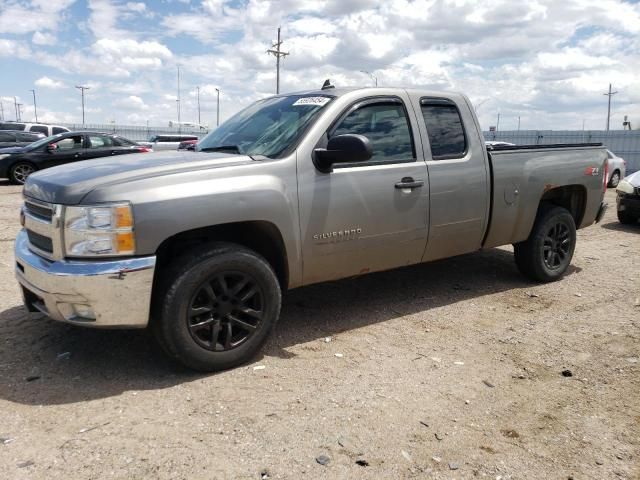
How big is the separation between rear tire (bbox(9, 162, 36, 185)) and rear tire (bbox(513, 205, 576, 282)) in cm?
1342

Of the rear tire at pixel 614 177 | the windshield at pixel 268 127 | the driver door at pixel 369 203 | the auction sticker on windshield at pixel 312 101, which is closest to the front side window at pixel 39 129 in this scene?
the windshield at pixel 268 127

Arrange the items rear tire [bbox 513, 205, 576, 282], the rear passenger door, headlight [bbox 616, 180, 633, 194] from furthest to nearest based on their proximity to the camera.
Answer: headlight [bbox 616, 180, 633, 194] < rear tire [bbox 513, 205, 576, 282] < the rear passenger door

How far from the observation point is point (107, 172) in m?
3.40

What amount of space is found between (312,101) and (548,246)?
3.09m

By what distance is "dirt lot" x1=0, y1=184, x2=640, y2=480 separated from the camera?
8.70 feet

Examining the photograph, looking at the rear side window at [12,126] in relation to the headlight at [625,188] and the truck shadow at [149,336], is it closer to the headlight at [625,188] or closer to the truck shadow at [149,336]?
the truck shadow at [149,336]

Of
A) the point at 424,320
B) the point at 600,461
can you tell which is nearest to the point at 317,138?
the point at 424,320

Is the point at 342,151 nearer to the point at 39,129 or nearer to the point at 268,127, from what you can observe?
the point at 268,127

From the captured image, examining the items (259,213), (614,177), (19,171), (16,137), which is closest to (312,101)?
(259,213)

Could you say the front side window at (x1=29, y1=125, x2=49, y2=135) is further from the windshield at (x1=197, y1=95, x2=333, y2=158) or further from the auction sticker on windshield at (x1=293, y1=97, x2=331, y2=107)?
the auction sticker on windshield at (x1=293, y1=97, x2=331, y2=107)

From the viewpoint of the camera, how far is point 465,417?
310 centimetres

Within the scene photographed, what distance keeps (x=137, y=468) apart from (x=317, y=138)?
239 cm

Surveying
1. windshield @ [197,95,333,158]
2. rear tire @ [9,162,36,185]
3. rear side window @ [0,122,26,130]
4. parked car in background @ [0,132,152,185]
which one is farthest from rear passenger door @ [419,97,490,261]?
rear side window @ [0,122,26,130]

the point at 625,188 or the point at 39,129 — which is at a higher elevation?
the point at 39,129
